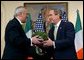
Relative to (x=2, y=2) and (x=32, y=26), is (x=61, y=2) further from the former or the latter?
(x=2, y=2)

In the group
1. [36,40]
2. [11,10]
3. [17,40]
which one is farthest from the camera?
[11,10]

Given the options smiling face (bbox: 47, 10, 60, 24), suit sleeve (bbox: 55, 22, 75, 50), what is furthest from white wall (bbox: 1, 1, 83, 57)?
suit sleeve (bbox: 55, 22, 75, 50)

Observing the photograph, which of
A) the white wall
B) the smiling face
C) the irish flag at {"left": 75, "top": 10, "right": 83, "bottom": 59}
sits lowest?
the irish flag at {"left": 75, "top": 10, "right": 83, "bottom": 59}

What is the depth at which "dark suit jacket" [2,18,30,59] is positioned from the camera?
11.1 feet

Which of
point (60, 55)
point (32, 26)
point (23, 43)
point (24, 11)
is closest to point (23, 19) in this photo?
point (24, 11)

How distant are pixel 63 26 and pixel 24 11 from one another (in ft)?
1.91

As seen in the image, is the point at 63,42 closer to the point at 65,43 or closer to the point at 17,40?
the point at 65,43

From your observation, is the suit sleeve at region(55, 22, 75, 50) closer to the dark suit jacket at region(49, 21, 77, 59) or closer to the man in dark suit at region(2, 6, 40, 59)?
the dark suit jacket at region(49, 21, 77, 59)

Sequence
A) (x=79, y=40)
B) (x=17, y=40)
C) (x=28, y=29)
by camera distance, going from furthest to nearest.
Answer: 1. (x=28, y=29)
2. (x=79, y=40)
3. (x=17, y=40)

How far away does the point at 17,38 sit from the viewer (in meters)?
3.37

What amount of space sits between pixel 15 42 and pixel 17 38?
0.19 ft

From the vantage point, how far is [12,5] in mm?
6457

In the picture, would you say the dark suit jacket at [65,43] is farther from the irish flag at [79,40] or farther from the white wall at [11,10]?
the white wall at [11,10]

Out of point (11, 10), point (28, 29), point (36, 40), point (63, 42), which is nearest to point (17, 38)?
point (36, 40)
